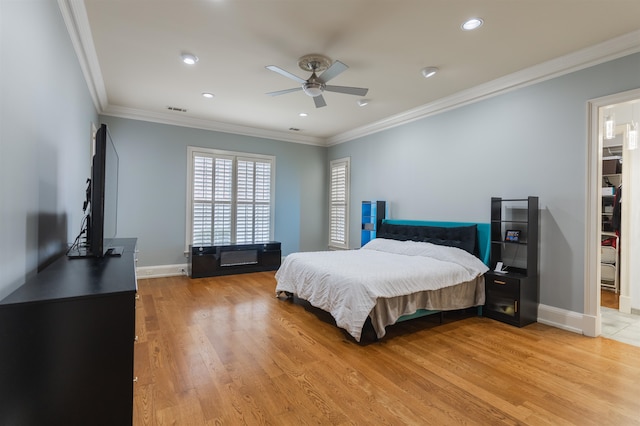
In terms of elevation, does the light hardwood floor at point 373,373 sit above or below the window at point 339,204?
below

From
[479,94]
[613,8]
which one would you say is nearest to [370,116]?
[479,94]

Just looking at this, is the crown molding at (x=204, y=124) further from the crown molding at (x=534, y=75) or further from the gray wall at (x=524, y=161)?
the gray wall at (x=524, y=161)

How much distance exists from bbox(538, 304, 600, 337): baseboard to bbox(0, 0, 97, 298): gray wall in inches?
178

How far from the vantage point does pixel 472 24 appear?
270cm

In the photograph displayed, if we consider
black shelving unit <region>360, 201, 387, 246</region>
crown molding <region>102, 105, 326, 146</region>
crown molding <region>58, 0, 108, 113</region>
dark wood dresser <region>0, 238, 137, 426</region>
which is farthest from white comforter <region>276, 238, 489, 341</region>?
crown molding <region>102, 105, 326, 146</region>

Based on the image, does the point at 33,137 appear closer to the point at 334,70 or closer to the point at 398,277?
the point at 334,70

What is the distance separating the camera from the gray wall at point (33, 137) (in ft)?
4.55

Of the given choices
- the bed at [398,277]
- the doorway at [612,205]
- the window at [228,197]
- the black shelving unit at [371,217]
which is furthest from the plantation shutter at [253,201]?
the doorway at [612,205]

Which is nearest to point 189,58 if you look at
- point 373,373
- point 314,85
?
point 314,85

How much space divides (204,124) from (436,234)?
14.9 ft

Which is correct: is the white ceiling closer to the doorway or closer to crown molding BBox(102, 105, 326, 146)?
crown molding BBox(102, 105, 326, 146)

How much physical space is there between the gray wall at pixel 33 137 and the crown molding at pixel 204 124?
2.52 m

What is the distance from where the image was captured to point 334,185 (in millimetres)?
7039

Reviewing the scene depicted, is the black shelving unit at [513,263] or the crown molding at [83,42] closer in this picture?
the crown molding at [83,42]
